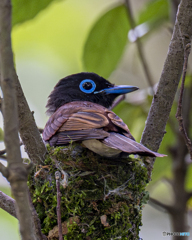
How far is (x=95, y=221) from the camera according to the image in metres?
2.77

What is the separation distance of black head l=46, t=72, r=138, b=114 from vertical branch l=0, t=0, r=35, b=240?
246cm

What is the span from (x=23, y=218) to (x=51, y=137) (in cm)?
182

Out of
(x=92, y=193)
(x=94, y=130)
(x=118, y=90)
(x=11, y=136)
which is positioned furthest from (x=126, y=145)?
(x=118, y=90)

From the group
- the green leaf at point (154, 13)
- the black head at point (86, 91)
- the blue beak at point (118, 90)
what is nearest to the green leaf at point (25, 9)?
the black head at point (86, 91)

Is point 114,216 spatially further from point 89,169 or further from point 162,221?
point 162,221

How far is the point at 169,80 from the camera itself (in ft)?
10.4

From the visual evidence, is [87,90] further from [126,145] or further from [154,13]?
[126,145]

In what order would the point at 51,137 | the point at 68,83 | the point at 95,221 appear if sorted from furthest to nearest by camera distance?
the point at 68,83 < the point at 51,137 < the point at 95,221

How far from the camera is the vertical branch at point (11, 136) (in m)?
1.43

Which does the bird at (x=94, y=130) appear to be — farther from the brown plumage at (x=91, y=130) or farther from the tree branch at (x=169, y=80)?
the tree branch at (x=169, y=80)

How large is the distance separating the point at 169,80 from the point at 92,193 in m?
1.16

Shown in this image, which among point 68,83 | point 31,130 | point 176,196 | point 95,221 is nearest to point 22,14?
point 68,83

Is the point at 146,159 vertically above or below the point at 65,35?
below

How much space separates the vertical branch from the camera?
1.43 metres
